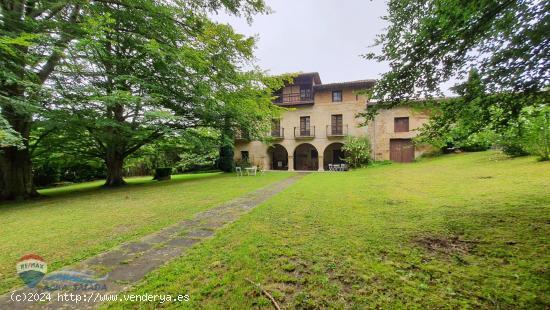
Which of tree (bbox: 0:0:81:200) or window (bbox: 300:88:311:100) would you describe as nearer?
tree (bbox: 0:0:81:200)

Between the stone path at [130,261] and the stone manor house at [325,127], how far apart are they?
17605mm

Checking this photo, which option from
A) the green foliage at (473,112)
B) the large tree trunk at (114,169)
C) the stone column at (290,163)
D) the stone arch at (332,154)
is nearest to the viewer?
the green foliage at (473,112)

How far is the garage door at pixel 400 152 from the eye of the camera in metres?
20.2

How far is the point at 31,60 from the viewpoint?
6723mm

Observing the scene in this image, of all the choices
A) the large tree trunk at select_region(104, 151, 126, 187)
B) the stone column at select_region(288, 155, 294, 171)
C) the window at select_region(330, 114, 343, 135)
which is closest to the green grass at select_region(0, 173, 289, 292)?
the large tree trunk at select_region(104, 151, 126, 187)

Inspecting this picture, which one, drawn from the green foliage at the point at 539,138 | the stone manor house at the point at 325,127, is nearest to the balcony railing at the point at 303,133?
the stone manor house at the point at 325,127

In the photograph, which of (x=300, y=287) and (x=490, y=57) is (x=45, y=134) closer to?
(x=300, y=287)

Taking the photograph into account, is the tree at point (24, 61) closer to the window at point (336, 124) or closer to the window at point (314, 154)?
the window at point (336, 124)

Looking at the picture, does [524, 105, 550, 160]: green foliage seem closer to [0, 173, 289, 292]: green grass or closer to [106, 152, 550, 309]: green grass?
[106, 152, 550, 309]: green grass

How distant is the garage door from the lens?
20.2 m

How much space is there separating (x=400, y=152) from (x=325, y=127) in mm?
6979

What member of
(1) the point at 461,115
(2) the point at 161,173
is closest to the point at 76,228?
(1) the point at 461,115

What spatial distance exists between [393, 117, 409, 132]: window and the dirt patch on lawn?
64.4ft

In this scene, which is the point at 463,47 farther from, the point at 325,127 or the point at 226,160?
the point at 226,160
